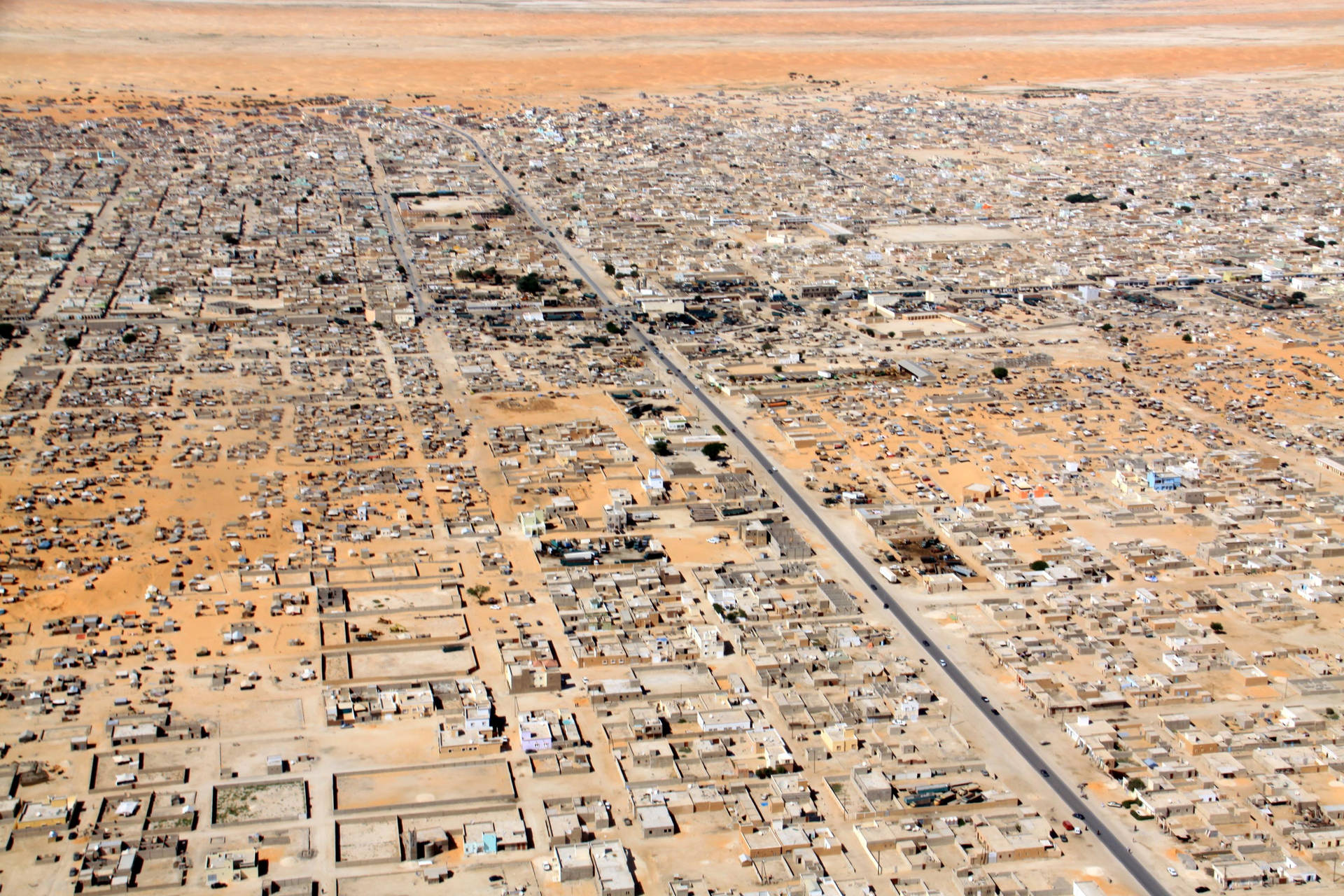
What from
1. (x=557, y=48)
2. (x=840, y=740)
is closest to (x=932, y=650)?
(x=840, y=740)

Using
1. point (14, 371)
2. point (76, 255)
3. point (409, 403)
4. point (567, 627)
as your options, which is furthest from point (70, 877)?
point (76, 255)

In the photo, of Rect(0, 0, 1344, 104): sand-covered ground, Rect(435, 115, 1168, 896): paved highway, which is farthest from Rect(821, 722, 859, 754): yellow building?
Rect(0, 0, 1344, 104): sand-covered ground

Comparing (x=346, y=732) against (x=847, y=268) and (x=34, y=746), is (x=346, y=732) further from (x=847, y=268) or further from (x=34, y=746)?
(x=847, y=268)

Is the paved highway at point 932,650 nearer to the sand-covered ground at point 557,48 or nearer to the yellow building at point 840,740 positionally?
the yellow building at point 840,740

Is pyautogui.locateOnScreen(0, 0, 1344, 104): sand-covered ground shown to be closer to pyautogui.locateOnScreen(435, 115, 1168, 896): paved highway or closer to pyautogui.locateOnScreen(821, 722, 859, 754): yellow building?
pyautogui.locateOnScreen(435, 115, 1168, 896): paved highway

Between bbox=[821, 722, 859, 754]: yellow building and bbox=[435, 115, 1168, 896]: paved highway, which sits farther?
bbox=[821, 722, 859, 754]: yellow building

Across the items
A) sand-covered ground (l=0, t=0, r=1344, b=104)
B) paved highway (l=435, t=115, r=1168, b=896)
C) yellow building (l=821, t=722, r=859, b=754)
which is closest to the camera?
paved highway (l=435, t=115, r=1168, b=896)
